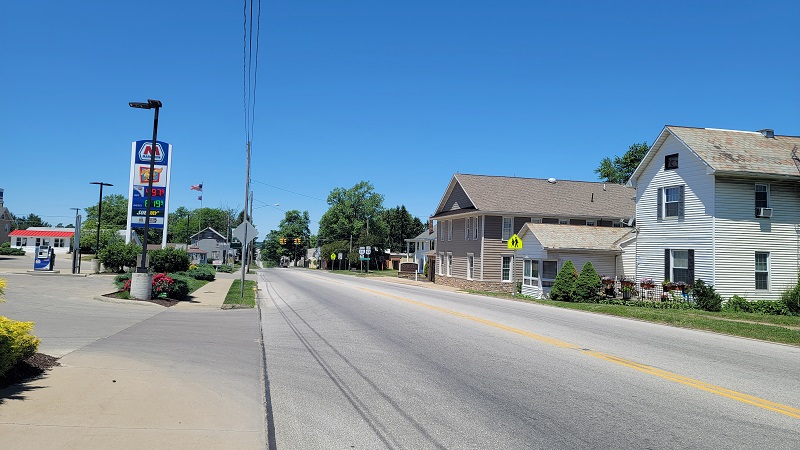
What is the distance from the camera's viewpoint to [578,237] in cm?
3173

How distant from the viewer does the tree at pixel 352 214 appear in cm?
10200

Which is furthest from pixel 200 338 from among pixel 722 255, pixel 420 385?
pixel 722 255

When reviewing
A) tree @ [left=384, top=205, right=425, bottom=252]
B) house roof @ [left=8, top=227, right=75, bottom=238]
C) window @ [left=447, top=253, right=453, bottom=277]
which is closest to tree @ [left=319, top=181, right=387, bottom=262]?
tree @ [left=384, top=205, right=425, bottom=252]

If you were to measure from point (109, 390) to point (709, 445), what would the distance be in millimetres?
6632

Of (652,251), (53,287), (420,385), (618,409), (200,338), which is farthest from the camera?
(652,251)

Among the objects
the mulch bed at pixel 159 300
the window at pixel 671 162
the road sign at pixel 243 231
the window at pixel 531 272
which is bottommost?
the mulch bed at pixel 159 300

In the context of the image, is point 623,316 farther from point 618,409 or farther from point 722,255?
point 618,409

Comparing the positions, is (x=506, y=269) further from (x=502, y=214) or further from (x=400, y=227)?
(x=400, y=227)

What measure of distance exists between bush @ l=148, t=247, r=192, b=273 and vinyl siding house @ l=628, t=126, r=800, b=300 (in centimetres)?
2825

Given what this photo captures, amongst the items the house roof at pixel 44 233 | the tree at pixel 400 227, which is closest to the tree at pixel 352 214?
the tree at pixel 400 227

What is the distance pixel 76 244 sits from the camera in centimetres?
3297

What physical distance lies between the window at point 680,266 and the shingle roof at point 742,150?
4327mm

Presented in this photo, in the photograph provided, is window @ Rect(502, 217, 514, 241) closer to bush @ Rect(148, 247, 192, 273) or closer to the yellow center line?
bush @ Rect(148, 247, 192, 273)

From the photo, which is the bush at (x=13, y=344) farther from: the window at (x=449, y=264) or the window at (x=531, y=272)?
the window at (x=449, y=264)
